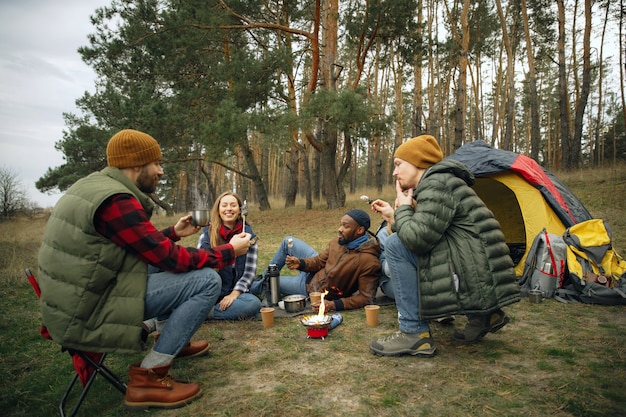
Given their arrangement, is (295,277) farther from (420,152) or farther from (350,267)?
(420,152)

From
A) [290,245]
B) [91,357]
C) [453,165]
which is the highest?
[453,165]

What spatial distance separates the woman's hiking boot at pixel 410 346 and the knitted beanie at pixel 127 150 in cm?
191

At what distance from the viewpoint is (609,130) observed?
28031 millimetres

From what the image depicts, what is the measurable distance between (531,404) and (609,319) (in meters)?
1.89

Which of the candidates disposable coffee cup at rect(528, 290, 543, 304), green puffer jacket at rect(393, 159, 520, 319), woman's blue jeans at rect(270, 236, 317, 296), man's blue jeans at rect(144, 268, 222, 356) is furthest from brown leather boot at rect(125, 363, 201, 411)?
disposable coffee cup at rect(528, 290, 543, 304)

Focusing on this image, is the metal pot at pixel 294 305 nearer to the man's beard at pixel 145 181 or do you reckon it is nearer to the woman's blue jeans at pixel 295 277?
the woman's blue jeans at pixel 295 277

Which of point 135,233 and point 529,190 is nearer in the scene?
point 135,233

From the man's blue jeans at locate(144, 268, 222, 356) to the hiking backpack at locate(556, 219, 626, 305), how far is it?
11.6 ft

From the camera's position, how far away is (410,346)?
2.53 m

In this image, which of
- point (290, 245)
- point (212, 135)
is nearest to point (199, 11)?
point (212, 135)

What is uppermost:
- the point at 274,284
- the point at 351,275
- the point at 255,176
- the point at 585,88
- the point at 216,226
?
the point at 585,88

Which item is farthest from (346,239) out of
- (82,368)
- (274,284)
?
(82,368)

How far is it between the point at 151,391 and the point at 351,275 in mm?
2060

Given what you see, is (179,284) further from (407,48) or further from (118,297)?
(407,48)
